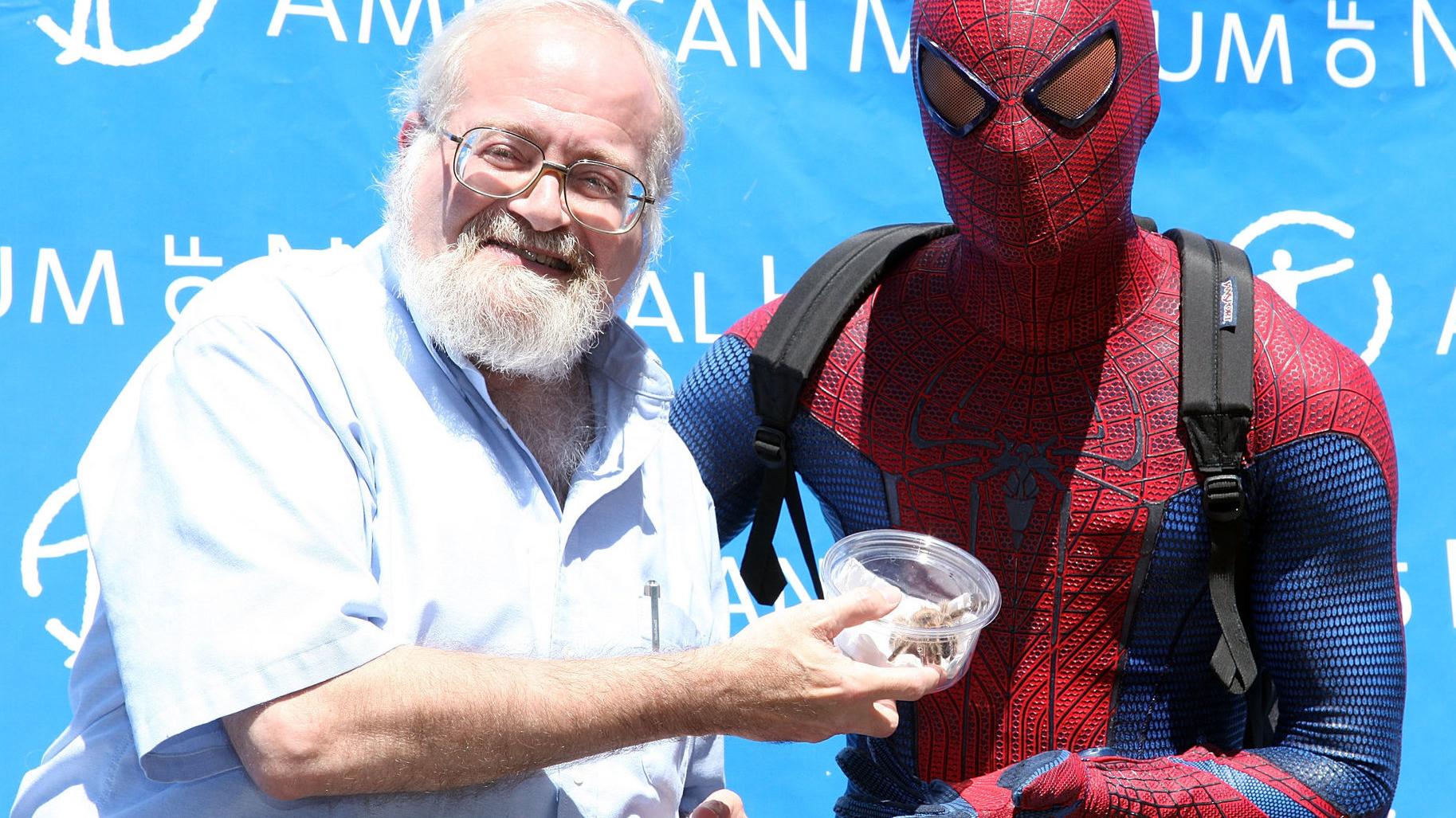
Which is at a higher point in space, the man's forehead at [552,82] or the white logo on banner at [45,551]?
the man's forehead at [552,82]

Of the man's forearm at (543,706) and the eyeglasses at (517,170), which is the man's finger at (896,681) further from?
the eyeglasses at (517,170)

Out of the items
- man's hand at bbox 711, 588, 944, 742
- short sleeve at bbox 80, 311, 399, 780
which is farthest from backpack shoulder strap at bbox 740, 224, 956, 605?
short sleeve at bbox 80, 311, 399, 780

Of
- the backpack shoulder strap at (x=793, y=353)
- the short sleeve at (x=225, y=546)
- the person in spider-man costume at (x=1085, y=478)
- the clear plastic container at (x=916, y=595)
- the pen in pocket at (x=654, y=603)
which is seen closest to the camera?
the short sleeve at (x=225, y=546)

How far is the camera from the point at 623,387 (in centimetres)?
200

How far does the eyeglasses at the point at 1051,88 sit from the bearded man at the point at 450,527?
36cm

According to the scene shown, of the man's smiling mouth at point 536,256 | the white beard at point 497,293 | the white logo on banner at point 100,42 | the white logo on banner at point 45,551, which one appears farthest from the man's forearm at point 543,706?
the white logo on banner at point 100,42

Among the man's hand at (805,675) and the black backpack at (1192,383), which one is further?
the black backpack at (1192,383)

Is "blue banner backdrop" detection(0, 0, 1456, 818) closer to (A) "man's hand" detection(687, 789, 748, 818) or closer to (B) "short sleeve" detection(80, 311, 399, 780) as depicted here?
(A) "man's hand" detection(687, 789, 748, 818)

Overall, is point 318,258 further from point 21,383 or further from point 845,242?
point 21,383

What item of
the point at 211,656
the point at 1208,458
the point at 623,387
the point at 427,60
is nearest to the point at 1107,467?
the point at 1208,458

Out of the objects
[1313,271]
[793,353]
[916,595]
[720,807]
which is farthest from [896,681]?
[1313,271]

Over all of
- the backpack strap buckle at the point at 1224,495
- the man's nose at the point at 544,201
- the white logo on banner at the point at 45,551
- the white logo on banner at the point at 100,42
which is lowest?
the white logo on banner at the point at 45,551

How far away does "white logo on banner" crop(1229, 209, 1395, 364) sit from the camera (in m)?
3.01

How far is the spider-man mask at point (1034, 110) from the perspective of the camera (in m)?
1.87
